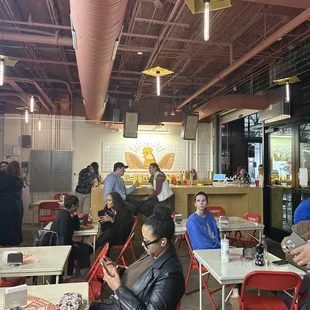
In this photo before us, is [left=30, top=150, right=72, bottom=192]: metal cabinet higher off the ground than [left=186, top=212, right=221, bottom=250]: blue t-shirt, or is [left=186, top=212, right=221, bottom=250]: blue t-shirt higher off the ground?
[left=30, top=150, right=72, bottom=192]: metal cabinet

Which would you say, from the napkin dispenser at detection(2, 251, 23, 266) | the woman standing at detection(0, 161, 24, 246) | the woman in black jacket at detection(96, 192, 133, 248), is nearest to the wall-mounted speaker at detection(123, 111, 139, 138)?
the woman standing at detection(0, 161, 24, 246)

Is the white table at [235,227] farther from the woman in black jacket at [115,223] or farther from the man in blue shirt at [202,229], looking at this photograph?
the woman in black jacket at [115,223]

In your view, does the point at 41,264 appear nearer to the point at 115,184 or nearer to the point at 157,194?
the point at 115,184

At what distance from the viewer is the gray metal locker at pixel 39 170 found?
26.8ft

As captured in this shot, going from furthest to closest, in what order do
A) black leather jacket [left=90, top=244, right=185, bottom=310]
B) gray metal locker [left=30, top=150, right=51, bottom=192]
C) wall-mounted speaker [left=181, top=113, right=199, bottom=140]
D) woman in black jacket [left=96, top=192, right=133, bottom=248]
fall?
1. gray metal locker [left=30, top=150, right=51, bottom=192]
2. wall-mounted speaker [left=181, top=113, right=199, bottom=140]
3. woman in black jacket [left=96, top=192, right=133, bottom=248]
4. black leather jacket [left=90, top=244, right=185, bottom=310]

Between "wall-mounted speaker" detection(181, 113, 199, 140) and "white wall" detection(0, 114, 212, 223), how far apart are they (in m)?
1.86

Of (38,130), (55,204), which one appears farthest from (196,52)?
(38,130)

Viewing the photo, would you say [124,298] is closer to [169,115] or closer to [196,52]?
[196,52]

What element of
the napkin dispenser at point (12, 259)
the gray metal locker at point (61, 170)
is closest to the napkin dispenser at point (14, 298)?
the napkin dispenser at point (12, 259)

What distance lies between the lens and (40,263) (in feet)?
8.50

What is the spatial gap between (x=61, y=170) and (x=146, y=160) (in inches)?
98.6

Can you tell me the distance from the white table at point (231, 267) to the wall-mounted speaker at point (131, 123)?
4821mm

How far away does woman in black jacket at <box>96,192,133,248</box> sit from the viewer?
162 inches

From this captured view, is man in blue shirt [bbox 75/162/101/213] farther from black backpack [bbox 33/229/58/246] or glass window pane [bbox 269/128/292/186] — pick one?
glass window pane [bbox 269/128/292/186]
